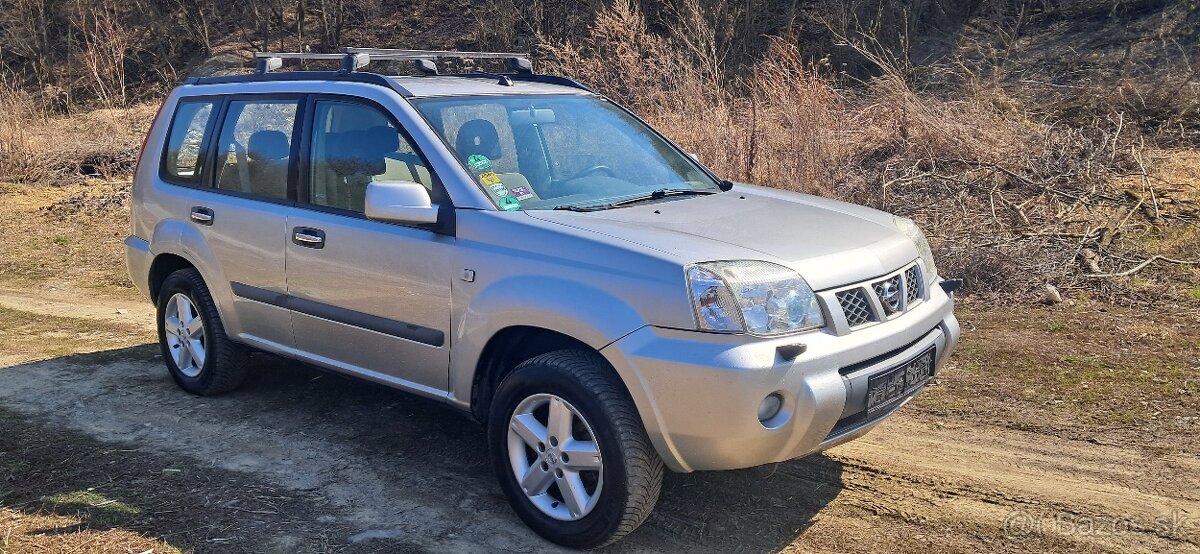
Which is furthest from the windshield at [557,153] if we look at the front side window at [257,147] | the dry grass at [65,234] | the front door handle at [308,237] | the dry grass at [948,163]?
the dry grass at [65,234]

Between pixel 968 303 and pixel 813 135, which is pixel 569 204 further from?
pixel 813 135

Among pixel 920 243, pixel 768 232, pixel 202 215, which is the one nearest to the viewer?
pixel 768 232

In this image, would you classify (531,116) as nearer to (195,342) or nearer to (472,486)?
(472,486)

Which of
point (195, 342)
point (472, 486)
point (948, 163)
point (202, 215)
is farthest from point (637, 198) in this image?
point (948, 163)

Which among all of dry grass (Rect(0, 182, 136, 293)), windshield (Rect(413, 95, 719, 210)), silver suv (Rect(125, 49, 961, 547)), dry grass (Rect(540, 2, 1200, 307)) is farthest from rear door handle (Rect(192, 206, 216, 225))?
dry grass (Rect(540, 2, 1200, 307))

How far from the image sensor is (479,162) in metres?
4.41

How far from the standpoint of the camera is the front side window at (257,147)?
199 inches

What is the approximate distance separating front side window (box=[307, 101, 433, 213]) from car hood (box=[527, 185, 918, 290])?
0.75 m

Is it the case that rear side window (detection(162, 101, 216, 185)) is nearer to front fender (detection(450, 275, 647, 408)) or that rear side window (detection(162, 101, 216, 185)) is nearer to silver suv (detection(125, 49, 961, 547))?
silver suv (detection(125, 49, 961, 547))

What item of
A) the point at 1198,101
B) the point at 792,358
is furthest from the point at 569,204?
the point at 1198,101

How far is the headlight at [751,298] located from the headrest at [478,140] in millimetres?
1316

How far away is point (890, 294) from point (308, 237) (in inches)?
101

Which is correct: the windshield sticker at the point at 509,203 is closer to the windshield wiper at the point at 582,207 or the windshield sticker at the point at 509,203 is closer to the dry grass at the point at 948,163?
the windshield wiper at the point at 582,207

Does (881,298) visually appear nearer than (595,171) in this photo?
Yes
